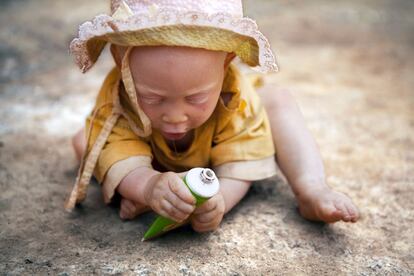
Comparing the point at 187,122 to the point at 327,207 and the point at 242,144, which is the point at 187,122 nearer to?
the point at 242,144

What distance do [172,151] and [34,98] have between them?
3.54ft

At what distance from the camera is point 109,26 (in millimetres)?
1233

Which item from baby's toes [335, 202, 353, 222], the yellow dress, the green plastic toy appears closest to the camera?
the green plastic toy

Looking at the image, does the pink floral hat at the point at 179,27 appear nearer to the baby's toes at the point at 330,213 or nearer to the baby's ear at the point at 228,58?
the baby's ear at the point at 228,58

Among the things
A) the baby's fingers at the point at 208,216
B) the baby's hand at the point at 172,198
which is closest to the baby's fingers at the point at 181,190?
the baby's hand at the point at 172,198

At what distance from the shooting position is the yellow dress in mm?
1522

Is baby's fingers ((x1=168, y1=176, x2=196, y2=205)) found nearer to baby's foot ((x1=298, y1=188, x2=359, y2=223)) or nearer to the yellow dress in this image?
the yellow dress

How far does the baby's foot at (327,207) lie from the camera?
1.41m

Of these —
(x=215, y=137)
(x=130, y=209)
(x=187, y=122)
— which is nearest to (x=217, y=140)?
(x=215, y=137)

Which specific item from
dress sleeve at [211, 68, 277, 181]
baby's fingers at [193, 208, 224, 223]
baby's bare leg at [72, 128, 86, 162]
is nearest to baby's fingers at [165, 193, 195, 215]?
baby's fingers at [193, 208, 224, 223]

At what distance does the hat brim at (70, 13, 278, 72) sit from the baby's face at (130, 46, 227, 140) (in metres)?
0.03

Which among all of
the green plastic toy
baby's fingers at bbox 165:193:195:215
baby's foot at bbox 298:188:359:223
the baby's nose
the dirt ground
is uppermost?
the baby's nose

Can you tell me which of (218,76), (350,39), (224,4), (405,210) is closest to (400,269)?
(405,210)

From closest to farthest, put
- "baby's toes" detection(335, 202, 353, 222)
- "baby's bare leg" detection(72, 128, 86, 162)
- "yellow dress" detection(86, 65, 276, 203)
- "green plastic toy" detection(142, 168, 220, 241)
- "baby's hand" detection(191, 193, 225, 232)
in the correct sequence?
"green plastic toy" detection(142, 168, 220, 241), "baby's hand" detection(191, 193, 225, 232), "baby's toes" detection(335, 202, 353, 222), "yellow dress" detection(86, 65, 276, 203), "baby's bare leg" detection(72, 128, 86, 162)
